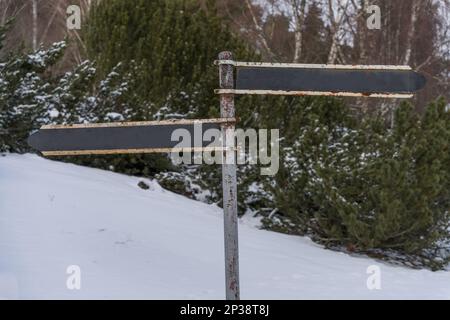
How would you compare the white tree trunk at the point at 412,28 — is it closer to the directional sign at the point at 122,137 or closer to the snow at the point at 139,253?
the snow at the point at 139,253

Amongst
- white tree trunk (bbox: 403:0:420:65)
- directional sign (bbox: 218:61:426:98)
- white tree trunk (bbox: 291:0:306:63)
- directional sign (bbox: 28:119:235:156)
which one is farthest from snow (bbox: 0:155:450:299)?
white tree trunk (bbox: 403:0:420:65)

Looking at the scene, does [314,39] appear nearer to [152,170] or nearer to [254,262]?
[152,170]

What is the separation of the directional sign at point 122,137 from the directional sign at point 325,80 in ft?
0.79

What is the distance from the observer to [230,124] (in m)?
2.20

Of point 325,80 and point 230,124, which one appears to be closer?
point 230,124

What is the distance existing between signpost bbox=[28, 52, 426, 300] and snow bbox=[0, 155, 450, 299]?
729mm

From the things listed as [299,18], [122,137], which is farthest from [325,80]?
[299,18]

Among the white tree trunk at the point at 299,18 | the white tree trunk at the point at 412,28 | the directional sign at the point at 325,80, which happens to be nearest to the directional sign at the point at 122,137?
the directional sign at the point at 325,80

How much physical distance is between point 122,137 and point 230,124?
42 cm

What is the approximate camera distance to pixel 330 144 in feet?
18.7

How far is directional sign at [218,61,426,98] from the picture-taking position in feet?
7.50

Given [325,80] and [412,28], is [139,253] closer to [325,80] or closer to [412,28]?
[325,80]

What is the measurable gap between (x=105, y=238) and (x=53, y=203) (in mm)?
789
